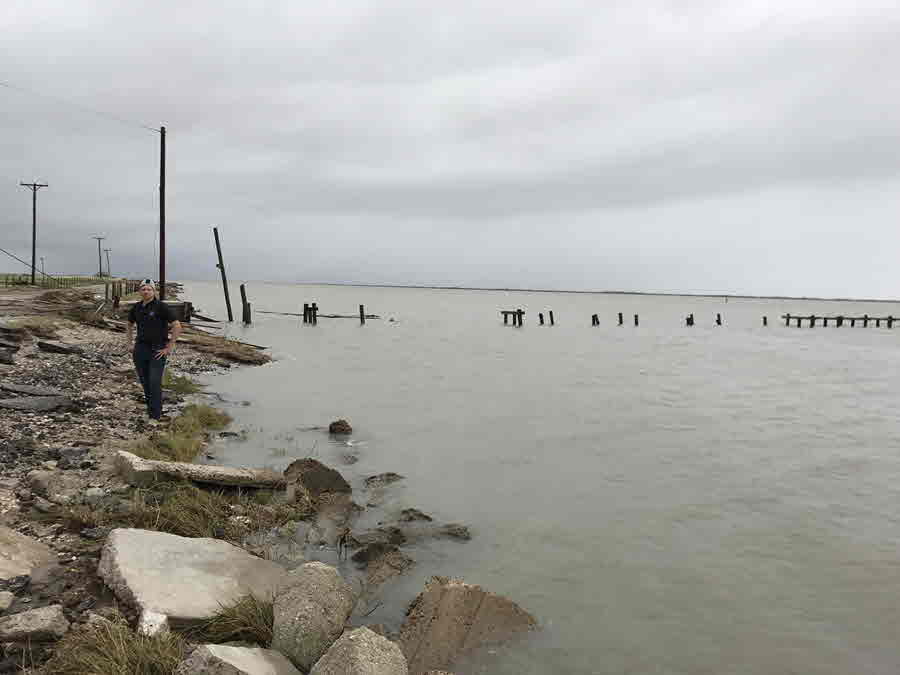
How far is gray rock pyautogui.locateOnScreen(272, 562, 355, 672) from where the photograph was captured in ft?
12.3

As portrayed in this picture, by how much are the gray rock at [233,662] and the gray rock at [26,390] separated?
805 cm

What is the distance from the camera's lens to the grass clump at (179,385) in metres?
13.6

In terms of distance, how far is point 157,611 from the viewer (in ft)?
12.9

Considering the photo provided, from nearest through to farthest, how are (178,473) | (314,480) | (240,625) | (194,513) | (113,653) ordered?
1. (113,653)
2. (240,625)
3. (194,513)
4. (178,473)
5. (314,480)

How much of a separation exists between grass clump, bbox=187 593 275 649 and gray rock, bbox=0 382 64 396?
7375 mm

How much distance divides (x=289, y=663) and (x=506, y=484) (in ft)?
19.6

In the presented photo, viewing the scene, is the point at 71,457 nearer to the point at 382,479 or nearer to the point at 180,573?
the point at 180,573

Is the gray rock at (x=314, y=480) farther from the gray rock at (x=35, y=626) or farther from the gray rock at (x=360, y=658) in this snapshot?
the gray rock at (x=360, y=658)

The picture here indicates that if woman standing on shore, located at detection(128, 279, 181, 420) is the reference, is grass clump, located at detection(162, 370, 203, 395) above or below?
below

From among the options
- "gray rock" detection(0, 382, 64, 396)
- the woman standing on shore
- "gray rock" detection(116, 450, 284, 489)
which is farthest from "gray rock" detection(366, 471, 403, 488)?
"gray rock" detection(0, 382, 64, 396)

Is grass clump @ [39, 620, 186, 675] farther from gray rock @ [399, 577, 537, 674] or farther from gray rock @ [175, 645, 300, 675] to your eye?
gray rock @ [399, 577, 537, 674]

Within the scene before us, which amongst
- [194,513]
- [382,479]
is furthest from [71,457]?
[382,479]

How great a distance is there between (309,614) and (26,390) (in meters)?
8.09

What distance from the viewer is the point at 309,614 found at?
3.86 meters
